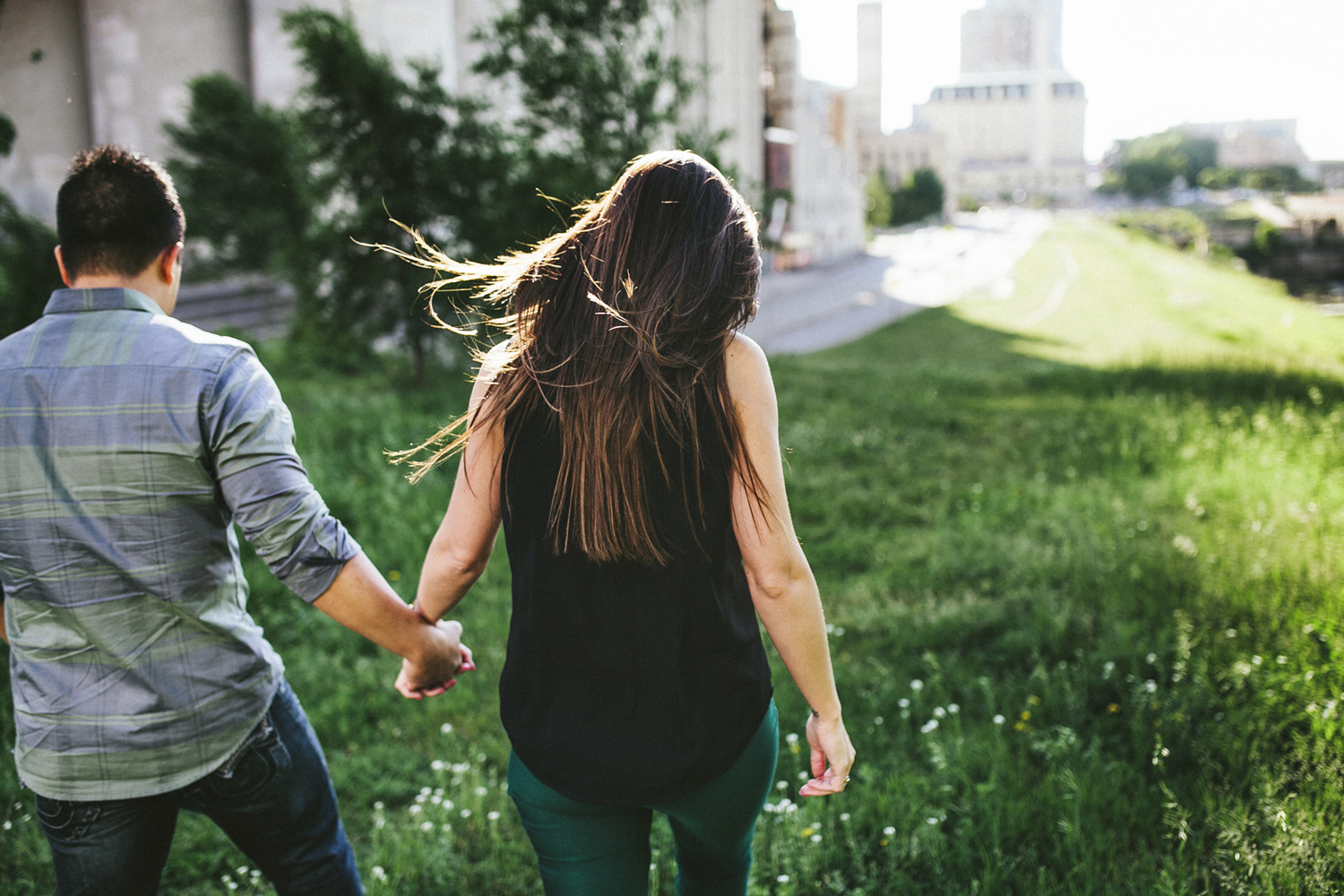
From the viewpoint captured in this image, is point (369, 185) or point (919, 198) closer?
point (369, 185)

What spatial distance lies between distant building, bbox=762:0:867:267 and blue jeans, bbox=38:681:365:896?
45972 millimetres

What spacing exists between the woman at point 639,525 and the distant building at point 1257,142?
20558cm

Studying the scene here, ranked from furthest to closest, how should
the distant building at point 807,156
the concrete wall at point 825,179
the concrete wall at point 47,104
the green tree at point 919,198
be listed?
the green tree at point 919,198, the concrete wall at point 825,179, the distant building at point 807,156, the concrete wall at point 47,104

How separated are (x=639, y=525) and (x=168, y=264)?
1297 millimetres

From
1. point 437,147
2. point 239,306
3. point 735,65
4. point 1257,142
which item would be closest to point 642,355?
point 437,147

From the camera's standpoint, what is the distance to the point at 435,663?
7.38ft

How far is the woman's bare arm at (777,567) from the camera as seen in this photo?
5.66 ft

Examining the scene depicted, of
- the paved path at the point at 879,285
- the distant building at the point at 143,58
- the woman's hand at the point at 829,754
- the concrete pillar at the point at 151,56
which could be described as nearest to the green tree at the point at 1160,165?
the paved path at the point at 879,285

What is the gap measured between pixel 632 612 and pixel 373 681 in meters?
3.65

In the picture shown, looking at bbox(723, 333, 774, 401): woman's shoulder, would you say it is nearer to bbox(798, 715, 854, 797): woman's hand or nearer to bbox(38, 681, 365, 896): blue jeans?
bbox(798, 715, 854, 797): woman's hand

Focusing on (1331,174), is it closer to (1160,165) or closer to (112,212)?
(1160,165)

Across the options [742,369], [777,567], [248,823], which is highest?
[742,369]

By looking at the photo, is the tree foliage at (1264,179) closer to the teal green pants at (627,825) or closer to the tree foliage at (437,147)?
the tree foliage at (437,147)

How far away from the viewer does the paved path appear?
1326 inches
